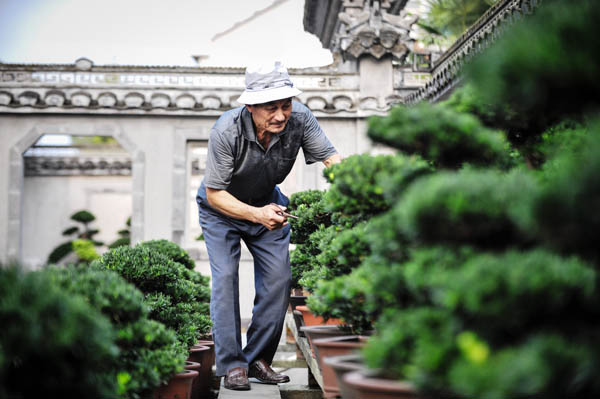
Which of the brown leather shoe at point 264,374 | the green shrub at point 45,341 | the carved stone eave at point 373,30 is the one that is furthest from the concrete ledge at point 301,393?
the carved stone eave at point 373,30

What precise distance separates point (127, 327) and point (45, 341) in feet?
2.56

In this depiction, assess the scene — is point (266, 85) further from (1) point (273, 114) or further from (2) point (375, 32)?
(2) point (375, 32)

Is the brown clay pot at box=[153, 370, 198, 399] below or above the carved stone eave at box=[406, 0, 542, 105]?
below

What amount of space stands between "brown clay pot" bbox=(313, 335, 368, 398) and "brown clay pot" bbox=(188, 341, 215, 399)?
4.15 ft

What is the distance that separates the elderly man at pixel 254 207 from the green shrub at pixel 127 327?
139 cm

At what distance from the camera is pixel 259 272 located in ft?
14.1

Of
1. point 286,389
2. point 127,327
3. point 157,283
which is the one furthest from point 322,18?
point 127,327

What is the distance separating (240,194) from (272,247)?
40cm

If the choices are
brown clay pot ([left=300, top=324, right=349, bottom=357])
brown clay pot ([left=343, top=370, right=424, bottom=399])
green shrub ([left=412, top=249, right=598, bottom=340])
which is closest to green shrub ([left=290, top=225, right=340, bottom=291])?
brown clay pot ([left=300, top=324, right=349, bottom=357])

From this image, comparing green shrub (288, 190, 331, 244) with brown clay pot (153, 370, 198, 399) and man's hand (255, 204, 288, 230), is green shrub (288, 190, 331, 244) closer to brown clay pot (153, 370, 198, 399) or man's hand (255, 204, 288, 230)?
man's hand (255, 204, 288, 230)

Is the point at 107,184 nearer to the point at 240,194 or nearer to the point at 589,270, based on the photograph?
the point at 240,194

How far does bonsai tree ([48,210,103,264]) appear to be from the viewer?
17109 mm

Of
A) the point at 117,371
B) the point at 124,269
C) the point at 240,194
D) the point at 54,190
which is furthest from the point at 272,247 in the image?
the point at 54,190

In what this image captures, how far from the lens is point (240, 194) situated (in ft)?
13.9
